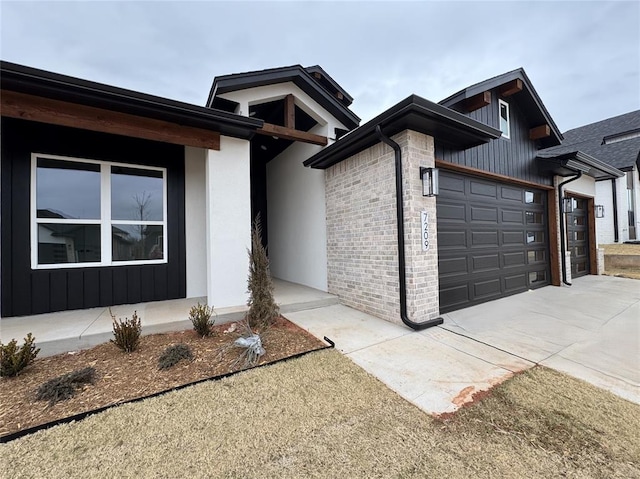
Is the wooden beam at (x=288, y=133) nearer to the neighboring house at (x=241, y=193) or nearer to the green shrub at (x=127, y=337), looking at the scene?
the neighboring house at (x=241, y=193)

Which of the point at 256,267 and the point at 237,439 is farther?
the point at 256,267

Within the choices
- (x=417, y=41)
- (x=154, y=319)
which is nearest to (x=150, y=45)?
(x=417, y=41)

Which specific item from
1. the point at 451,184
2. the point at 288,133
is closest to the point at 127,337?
the point at 288,133

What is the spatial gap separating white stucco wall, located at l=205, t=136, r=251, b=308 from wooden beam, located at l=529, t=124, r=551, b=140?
726cm

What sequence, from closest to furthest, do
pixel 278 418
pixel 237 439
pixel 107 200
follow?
1. pixel 237 439
2. pixel 278 418
3. pixel 107 200

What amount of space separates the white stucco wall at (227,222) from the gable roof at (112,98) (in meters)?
0.45

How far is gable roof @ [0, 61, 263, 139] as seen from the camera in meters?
3.14

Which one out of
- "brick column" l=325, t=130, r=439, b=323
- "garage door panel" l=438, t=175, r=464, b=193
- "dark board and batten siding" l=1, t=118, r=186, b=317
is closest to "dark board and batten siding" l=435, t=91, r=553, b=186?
"garage door panel" l=438, t=175, r=464, b=193

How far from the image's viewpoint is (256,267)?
4.11 metres

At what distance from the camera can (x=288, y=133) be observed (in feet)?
17.8

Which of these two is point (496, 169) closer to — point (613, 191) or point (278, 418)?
point (278, 418)

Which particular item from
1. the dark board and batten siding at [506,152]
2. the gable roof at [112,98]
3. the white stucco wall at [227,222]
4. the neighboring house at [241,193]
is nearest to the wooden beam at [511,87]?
the neighboring house at [241,193]

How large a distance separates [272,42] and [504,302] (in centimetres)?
1081

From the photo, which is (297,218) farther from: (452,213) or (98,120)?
(98,120)
